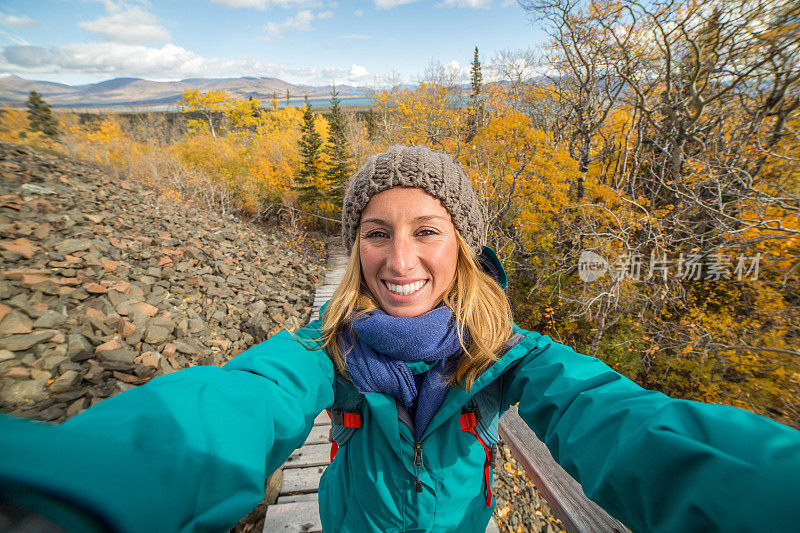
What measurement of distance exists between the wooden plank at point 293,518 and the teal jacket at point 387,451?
4.39 ft

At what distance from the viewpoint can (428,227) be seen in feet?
4.88

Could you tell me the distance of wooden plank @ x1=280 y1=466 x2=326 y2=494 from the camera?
258 centimetres

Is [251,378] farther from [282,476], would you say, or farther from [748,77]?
[748,77]

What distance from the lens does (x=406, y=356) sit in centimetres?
131

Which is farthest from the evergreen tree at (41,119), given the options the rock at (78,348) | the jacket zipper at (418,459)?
the jacket zipper at (418,459)

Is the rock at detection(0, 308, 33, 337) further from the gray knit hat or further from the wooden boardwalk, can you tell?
the gray knit hat

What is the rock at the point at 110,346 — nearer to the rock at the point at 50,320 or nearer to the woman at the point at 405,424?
the rock at the point at 50,320

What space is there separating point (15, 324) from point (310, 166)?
44.9ft

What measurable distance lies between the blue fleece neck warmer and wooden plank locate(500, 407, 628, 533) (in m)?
1.64

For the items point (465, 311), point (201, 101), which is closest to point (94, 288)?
point (465, 311)

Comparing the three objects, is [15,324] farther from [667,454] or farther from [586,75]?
[586,75]

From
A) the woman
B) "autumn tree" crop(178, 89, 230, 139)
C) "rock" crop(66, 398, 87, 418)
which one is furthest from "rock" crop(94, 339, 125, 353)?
"autumn tree" crop(178, 89, 230, 139)

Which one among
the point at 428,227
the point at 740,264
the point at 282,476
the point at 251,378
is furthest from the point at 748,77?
the point at 282,476

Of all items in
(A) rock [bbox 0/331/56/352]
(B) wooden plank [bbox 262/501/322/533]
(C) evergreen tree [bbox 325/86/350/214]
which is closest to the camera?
(B) wooden plank [bbox 262/501/322/533]
